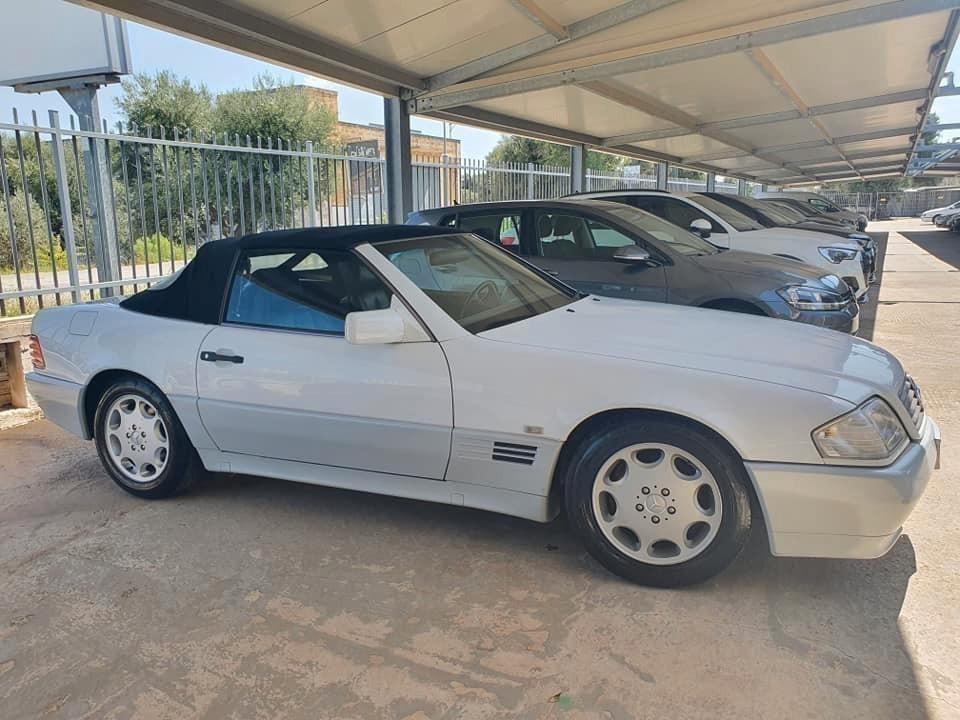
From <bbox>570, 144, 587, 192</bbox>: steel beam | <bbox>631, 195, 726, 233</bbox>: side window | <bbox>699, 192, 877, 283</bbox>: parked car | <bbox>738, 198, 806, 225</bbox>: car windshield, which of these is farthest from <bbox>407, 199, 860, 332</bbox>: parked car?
<bbox>570, 144, 587, 192</bbox>: steel beam

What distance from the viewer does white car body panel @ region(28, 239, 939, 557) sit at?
2.80 m

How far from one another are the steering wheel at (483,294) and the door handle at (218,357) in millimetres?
1180

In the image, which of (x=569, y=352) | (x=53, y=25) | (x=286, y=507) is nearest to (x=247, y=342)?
(x=286, y=507)

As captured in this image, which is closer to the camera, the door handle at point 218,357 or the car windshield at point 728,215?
the door handle at point 218,357

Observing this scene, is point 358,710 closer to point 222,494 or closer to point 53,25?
point 222,494

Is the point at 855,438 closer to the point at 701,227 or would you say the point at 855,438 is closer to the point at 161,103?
the point at 701,227

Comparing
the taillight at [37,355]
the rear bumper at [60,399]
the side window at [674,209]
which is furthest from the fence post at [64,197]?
the side window at [674,209]

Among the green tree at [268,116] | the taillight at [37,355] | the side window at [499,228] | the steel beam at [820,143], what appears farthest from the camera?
the green tree at [268,116]

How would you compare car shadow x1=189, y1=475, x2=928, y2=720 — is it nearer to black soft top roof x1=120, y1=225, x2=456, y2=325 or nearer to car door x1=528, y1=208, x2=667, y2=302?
black soft top roof x1=120, y1=225, x2=456, y2=325

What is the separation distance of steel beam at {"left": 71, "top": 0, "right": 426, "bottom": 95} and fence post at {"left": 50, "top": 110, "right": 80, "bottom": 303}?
1882mm

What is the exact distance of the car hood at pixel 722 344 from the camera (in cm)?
296

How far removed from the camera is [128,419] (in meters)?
4.15

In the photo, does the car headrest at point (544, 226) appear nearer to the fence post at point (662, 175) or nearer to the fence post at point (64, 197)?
the fence post at point (64, 197)

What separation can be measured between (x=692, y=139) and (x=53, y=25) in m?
11.8
